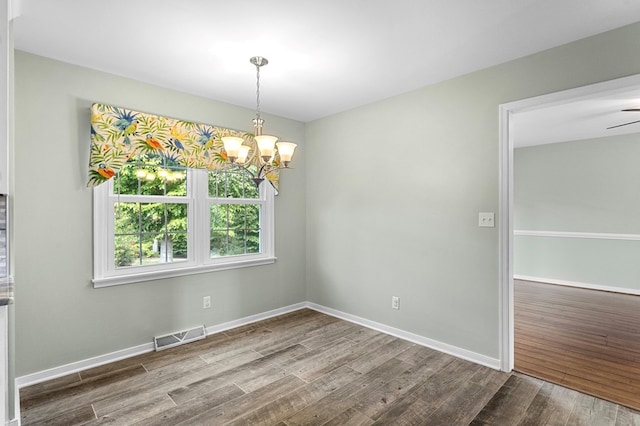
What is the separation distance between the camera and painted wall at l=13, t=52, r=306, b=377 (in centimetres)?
241

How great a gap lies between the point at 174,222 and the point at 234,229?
2.22 feet

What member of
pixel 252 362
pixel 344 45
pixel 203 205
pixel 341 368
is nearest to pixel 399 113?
pixel 344 45

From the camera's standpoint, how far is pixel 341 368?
2.66 metres

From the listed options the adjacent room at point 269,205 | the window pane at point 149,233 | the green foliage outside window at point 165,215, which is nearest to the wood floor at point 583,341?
the adjacent room at point 269,205

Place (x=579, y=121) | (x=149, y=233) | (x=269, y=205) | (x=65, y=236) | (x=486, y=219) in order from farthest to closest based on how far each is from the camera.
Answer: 1. (x=579, y=121)
2. (x=269, y=205)
3. (x=149, y=233)
4. (x=486, y=219)
5. (x=65, y=236)

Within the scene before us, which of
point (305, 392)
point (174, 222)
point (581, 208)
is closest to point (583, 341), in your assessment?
point (305, 392)

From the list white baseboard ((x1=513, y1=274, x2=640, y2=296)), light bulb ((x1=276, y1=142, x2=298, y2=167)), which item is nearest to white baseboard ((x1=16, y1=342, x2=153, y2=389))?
light bulb ((x1=276, y1=142, x2=298, y2=167))

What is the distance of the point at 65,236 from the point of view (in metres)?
2.58

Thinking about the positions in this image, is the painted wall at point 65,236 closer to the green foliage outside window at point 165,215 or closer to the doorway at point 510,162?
the green foliage outside window at point 165,215

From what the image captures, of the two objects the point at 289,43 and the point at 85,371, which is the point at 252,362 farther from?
the point at 289,43

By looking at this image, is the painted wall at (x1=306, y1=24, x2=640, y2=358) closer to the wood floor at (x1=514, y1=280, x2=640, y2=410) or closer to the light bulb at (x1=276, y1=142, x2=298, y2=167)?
the wood floor at (x1=514, y1=280, x2=640, y2=410)

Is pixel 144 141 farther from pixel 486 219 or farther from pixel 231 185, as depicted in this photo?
pixel 486 219

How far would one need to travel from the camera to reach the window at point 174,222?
282cm

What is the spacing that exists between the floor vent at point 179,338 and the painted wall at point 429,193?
150 centimetres
